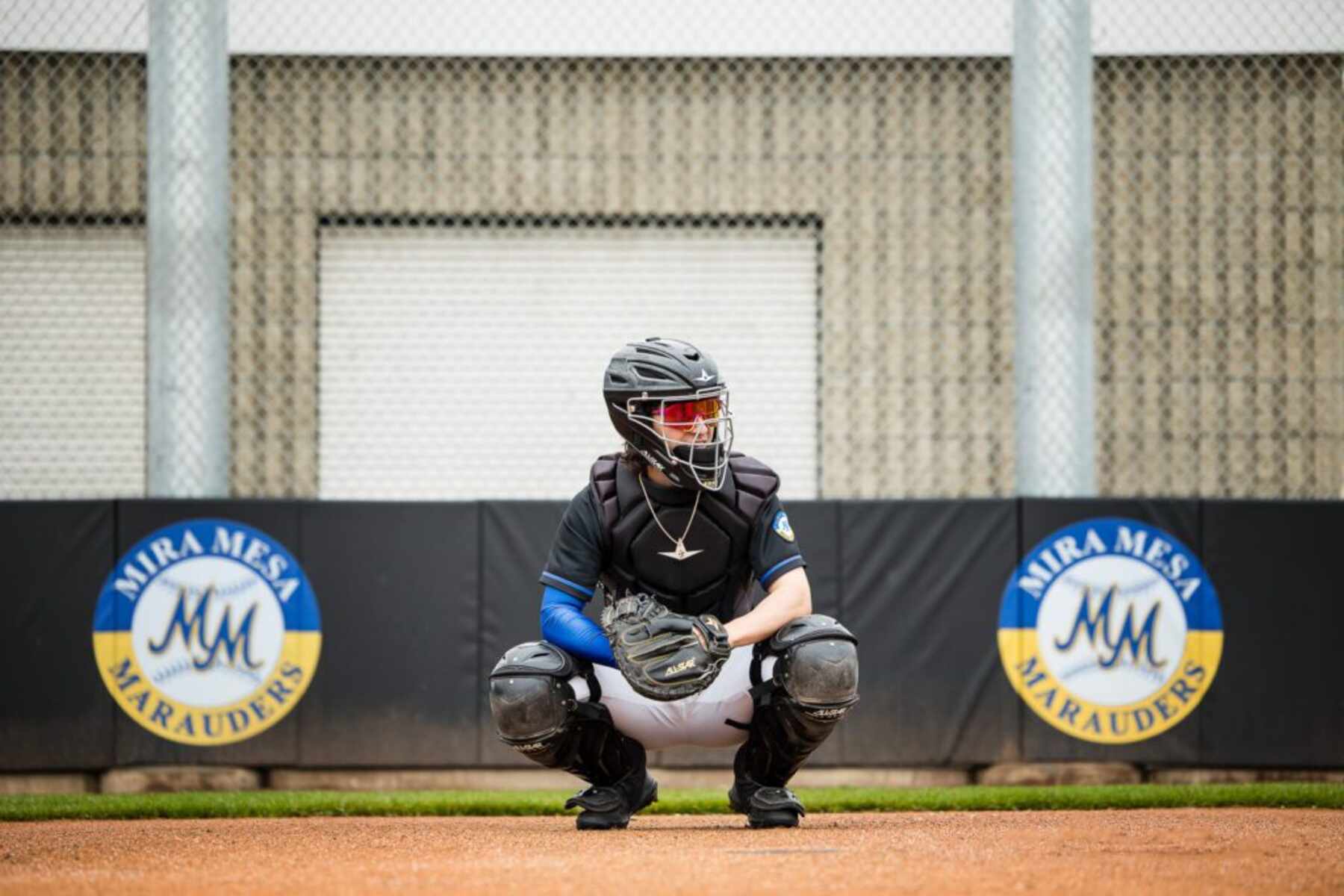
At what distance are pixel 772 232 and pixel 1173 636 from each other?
4437 millimetres

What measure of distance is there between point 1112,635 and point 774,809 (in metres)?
3.33

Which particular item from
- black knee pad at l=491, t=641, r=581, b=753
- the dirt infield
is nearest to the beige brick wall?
the dirt infield

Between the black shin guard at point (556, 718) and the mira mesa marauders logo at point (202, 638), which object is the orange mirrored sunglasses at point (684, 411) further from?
the mira mesa marauders logo at point (202, 638)

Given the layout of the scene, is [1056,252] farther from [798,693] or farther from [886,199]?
[798,693]

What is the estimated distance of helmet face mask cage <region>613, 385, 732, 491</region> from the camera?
19.1 feet

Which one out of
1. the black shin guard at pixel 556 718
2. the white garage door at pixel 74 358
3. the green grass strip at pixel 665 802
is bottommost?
the green grass strip at pixel 665 802

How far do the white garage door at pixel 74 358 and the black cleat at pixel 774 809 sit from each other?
22.2ft

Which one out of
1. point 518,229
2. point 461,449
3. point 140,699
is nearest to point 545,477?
point 461,449

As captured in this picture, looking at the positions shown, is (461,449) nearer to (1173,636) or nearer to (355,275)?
(355,275)

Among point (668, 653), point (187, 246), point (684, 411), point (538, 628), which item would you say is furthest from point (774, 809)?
point (187, 246)

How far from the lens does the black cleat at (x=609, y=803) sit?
600 cm

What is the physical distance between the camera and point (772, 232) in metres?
11.9

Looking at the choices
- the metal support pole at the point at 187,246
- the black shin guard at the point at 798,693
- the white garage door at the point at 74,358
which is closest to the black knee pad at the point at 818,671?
the black shin guard at the point at 798,693

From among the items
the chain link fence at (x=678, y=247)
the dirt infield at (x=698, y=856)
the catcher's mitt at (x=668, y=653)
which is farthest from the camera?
the chain link fence at (x=678, y=247)
